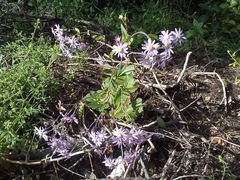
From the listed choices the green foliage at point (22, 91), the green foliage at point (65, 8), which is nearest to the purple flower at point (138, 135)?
the green foliage at point (22, 91)

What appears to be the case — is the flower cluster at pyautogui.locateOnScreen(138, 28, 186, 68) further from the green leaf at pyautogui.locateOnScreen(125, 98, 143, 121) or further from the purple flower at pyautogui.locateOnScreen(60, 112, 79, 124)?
the purple flower at pyautogui.locateOnScreen(60, 112, 79, 124)

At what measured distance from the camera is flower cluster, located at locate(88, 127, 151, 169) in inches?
110

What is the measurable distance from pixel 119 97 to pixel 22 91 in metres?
0.53

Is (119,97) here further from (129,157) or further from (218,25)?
(218,25)

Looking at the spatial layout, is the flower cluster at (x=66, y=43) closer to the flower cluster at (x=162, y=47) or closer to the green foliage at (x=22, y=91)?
A: the green foliage at (x=22, y=91)

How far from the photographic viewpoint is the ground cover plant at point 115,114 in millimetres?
2914

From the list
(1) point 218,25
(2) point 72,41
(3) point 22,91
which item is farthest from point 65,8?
(3) point 22,91

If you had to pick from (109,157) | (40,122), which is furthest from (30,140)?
(109,157)

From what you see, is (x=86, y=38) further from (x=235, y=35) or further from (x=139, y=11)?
(x=235, y=35)

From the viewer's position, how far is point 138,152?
2.91 m

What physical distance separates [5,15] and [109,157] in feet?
6.54

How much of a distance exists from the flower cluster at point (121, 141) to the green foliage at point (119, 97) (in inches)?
4.0

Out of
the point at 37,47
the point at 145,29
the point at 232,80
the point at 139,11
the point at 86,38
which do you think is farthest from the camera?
the point at 139,11

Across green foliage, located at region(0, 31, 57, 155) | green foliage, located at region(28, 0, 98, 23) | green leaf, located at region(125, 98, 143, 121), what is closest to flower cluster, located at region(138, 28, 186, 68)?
green leaf, located at region(125, 98, 143, 121)
